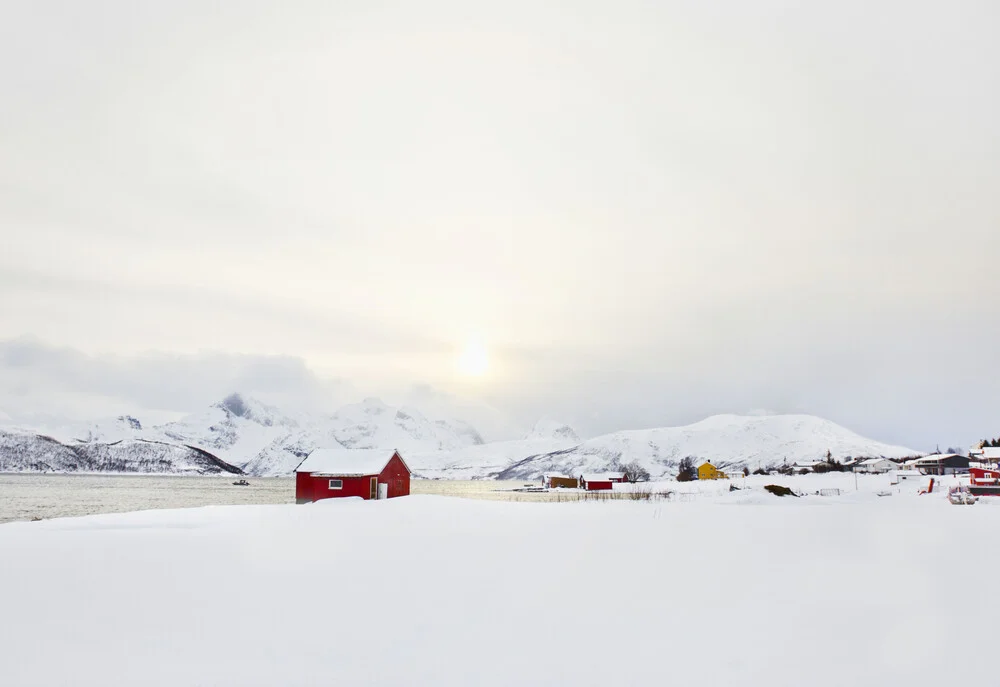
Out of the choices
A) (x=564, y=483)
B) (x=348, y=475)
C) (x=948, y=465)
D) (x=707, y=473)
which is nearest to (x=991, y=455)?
(x=948, y=465)

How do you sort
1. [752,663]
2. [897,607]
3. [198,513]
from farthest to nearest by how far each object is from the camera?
[198,513] < [897,607] < [752,663]

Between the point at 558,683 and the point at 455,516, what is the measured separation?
55.6 feet

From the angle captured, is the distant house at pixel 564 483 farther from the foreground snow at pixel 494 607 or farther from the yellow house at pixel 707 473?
the foreground snow at pixel 494 607

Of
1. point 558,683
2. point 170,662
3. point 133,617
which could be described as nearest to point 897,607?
point 558,683

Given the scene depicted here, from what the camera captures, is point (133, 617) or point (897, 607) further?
point (897, 607)

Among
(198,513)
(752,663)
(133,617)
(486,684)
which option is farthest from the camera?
(198,513)

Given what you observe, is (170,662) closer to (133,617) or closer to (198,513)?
(133,617)

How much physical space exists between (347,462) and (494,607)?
157 ft

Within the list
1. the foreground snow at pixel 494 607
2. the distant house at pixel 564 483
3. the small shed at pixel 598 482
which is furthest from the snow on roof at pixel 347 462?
the distant house at pixel 564 483

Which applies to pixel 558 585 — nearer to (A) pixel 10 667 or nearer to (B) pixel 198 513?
(A) pixel 10 667

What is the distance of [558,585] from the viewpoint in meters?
15.4

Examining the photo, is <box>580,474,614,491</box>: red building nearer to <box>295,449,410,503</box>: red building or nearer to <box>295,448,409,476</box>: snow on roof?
<box>295,449,410,503</box>: red building

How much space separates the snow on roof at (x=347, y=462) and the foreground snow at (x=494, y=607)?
1426 inches

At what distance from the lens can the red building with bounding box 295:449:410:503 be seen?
56.6m
